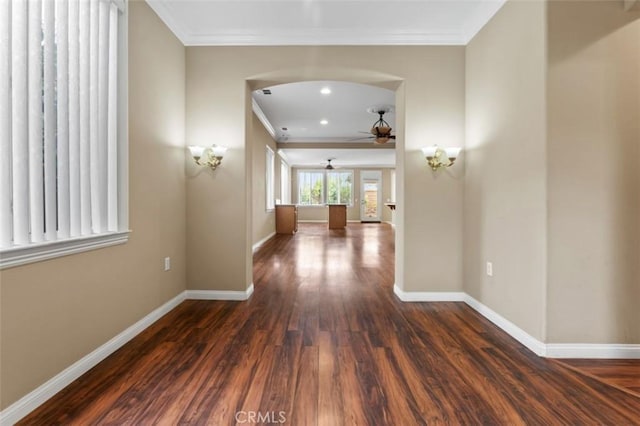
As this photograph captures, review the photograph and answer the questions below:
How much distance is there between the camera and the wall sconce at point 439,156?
3.04m

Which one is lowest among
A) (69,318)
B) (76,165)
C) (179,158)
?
(69,318)

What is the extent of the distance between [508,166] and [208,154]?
2.83m

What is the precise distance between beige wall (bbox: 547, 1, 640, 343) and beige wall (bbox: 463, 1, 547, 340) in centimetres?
9

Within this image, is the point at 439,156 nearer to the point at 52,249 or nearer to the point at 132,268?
the point at 132,268

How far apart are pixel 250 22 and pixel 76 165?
6.93 feet

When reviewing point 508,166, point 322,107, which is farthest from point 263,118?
point 508,166

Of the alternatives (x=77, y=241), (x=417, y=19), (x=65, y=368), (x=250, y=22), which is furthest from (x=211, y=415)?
(x=417, y=19)

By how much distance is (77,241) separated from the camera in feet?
5.77

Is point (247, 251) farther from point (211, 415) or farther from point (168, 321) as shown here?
point (211, 415)

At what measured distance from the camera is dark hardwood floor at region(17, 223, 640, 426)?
1480 millimetres

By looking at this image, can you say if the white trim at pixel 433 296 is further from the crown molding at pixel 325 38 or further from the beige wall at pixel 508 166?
the crown molding at pixel 325 38

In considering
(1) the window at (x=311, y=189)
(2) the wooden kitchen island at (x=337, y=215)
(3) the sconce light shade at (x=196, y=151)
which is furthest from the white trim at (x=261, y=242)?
(1) the window at (x=311, y=189)

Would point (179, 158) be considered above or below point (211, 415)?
above

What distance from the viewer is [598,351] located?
2.03 m
